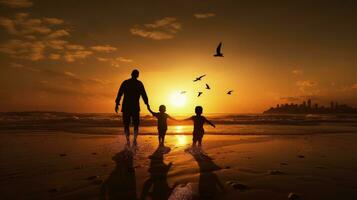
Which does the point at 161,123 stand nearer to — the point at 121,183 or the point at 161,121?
the point at 161,121

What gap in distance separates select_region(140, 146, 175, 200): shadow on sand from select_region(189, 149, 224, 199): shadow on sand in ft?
1.75

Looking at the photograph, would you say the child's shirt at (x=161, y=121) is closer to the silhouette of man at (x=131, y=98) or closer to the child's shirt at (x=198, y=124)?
the child's shirt at (x=198, y=124)

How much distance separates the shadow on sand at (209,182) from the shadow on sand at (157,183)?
533mm

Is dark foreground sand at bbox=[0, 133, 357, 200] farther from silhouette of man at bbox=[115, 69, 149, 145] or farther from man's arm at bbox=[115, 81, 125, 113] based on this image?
man's arm at bbox=[115, 81, 125, 113]

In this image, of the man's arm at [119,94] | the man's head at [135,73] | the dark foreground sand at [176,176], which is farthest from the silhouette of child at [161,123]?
the dark foreground sand at [176,176]

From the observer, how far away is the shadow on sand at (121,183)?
4.29m

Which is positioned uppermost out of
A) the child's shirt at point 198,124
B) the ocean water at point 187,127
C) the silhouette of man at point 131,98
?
the silhouette of man at point 131,98

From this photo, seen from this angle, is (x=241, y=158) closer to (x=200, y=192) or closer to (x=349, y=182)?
Answer: (x=349, y=182)

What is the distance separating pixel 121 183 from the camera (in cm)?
500

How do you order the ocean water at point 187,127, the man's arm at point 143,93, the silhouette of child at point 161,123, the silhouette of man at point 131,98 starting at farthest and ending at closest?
the ocean water at point 187,127 → the silhouette of child at point 161,123 → the man's arm at point 143,93 → the silhouette of man at point 131,98

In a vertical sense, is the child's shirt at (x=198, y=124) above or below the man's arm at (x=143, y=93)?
below

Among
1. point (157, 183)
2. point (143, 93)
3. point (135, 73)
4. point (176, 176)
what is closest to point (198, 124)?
point (143, 93)

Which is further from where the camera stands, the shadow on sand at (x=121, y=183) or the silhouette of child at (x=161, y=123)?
the silhouette of child at (x=161, y=123)

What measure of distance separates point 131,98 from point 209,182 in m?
5.43
